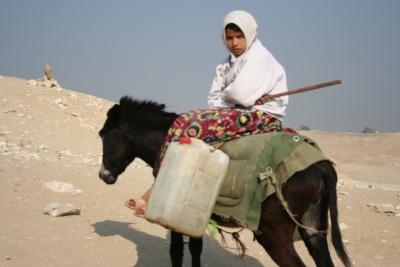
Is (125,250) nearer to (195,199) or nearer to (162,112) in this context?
(162,112)

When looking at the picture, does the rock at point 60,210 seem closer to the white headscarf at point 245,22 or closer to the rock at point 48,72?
the white headscarf at point 245,22

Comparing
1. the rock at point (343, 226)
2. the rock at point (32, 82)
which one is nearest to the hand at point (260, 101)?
the rock at point (343, 226)

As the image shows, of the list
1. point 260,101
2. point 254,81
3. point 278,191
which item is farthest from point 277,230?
point 254,81

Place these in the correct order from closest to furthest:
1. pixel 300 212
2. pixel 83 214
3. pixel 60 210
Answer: pixel 300 212 < pixel 60 210 < pixel 83 214

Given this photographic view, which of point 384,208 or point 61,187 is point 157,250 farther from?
point 384,208

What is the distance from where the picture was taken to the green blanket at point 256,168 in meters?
3.44

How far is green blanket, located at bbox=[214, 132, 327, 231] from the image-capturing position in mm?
3436

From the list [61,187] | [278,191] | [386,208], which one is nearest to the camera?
[278,191]

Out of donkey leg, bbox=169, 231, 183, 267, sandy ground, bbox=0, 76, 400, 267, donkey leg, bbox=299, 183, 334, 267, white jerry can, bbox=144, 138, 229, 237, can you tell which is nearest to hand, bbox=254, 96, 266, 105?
white jerry can, bbox=144, 138, 229, 237

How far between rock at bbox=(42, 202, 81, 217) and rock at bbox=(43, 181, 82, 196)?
38.9 inches

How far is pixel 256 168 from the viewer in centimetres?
348

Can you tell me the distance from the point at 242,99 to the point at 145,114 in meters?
1.08

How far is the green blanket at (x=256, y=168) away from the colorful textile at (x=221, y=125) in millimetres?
128

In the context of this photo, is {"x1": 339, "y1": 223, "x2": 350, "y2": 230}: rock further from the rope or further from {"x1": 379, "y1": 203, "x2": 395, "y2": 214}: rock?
the rope
